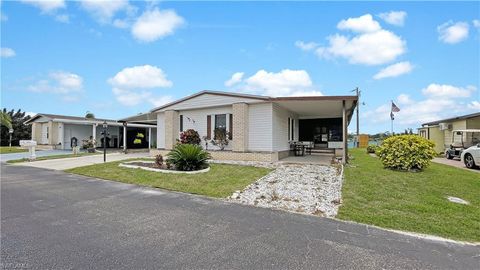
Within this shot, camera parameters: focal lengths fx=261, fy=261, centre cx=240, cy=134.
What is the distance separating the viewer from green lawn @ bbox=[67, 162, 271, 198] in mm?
7284

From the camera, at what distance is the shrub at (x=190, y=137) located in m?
14.9

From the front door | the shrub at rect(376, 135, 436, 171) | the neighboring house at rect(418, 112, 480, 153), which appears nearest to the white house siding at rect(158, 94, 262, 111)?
the shrub at rect(376, 135, 436, 171)

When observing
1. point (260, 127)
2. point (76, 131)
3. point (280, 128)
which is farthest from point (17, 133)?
point (280, 128)

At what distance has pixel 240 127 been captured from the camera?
44.1 feet

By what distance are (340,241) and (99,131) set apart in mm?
29226

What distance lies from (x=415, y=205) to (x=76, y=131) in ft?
95.0

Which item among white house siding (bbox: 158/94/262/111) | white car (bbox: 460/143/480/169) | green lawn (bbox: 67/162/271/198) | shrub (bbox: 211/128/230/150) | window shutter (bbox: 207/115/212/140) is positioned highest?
white house siding (bbox: 158/94/262/111)

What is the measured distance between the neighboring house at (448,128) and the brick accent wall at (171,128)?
65.1ft

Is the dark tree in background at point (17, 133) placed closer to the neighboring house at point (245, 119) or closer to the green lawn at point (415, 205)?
the neighboring house at point (245, 119)

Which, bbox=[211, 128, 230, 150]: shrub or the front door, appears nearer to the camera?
bbox=[211, 128, 230, 150]: shrub

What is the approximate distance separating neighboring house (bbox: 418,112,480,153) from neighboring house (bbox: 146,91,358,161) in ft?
30.4

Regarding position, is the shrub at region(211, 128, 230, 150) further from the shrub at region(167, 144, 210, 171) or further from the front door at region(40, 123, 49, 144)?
the front door at region(40, 123, 49, 144)

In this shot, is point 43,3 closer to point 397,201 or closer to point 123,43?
point 123,43

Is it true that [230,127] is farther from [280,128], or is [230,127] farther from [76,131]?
[76,131]
